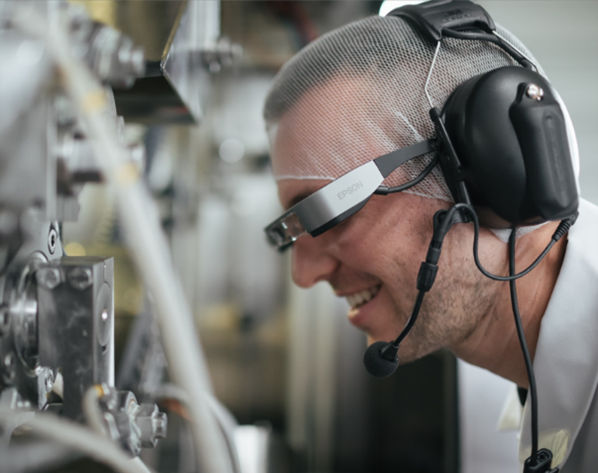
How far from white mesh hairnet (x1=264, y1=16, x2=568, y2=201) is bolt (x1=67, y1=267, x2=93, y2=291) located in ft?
1.42

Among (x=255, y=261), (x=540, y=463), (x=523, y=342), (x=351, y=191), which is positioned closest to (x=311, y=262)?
(x=351, y=191)

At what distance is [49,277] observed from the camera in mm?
383

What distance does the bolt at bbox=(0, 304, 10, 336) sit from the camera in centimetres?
37

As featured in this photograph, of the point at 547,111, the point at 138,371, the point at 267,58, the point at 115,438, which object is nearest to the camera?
the point at 115,438

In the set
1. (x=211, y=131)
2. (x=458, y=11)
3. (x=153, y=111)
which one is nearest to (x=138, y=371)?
(x=153, y=111)

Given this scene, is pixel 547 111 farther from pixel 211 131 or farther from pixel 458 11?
pixel 211 131

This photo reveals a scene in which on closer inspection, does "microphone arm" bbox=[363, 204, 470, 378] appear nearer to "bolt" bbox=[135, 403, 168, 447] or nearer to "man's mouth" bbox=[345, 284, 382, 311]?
"man's mouth" bbox=[345, 284, 382, 311]

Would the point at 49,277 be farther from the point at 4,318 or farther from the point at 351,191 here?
the point at 351,191

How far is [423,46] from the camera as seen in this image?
27.5 inches

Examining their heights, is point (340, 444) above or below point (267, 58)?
below

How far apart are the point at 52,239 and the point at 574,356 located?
73cm

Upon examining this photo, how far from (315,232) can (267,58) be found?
1.98m

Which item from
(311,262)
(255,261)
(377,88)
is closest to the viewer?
(377,88)

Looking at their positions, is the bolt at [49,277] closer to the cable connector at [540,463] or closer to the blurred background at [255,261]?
the blurred background at [255,261]
